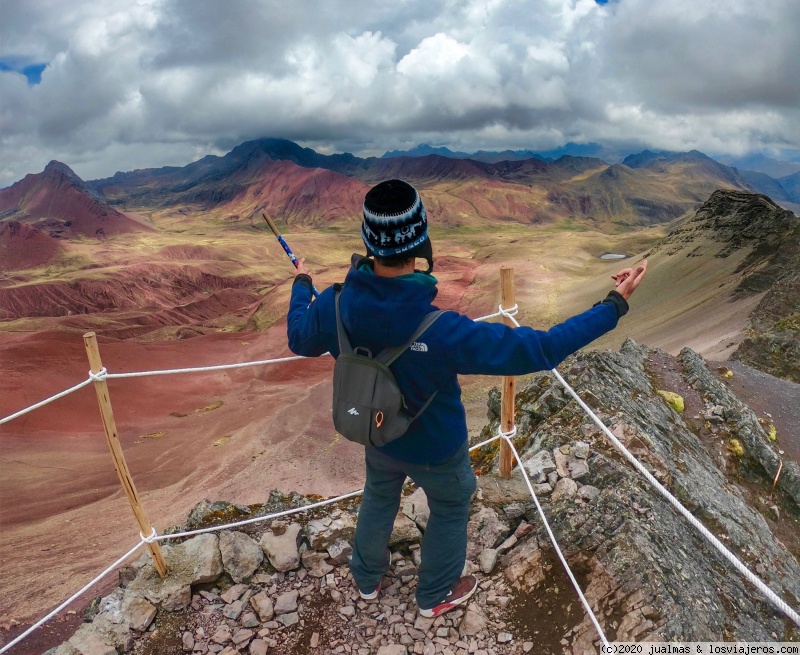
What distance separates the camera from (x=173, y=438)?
629 inches

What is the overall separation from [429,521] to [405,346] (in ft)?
4.55

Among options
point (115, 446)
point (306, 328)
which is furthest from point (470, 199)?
point (306, 328)

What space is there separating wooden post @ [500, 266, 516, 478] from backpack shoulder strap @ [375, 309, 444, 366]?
4.26ft

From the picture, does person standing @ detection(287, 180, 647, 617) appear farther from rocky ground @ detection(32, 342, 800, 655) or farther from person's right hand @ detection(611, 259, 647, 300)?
rocky ground @ detection(32, 342, 800, 655)

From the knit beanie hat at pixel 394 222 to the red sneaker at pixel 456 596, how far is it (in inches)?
90.2

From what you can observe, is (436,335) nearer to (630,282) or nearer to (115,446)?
(630,282)

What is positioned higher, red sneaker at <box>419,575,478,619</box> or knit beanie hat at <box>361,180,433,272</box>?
A: knit beanie hat at <box>361,180,433,272</box>

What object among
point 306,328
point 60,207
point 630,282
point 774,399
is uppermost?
point 630,282

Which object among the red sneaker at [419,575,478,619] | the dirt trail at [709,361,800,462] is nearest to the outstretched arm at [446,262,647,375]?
the red sneaker at [419,575,478,619]

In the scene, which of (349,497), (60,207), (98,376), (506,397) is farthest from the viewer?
(60,207)

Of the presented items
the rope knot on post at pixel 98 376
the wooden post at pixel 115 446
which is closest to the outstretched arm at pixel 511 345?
the wooden post at pixel 115 446

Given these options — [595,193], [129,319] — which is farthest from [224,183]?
[129,319]

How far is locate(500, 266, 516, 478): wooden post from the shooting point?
3474mm

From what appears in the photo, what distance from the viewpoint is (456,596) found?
320cm
